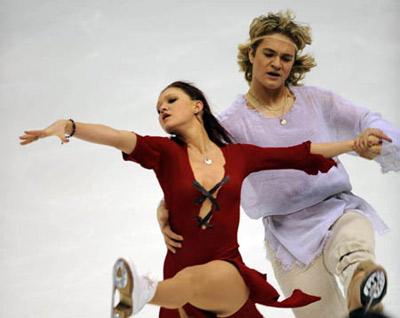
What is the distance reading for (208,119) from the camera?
2.97 meters

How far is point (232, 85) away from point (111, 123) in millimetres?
676

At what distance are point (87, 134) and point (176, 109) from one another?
367mm

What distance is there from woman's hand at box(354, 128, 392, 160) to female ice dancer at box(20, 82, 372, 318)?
1.2 inches

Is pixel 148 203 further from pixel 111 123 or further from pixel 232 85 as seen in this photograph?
pixel 232 85

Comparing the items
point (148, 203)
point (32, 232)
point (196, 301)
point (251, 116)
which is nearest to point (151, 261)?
point (148, 203)

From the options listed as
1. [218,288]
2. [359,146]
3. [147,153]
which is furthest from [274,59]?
[218,288]

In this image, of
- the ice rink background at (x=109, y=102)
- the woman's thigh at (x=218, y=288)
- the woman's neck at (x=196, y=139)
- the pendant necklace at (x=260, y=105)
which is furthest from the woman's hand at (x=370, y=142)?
the ice rink background at (x=109, y=102)

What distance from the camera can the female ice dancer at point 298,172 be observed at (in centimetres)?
300

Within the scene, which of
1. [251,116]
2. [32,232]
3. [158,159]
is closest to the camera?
[158,159]

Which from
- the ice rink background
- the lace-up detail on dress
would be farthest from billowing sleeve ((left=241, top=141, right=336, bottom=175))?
the ice rink background

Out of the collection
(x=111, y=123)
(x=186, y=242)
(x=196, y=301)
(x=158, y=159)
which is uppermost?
(x=111, y=123)

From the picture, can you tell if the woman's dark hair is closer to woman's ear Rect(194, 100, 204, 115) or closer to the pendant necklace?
woman's ear Rect(194, 100, 204, 115)

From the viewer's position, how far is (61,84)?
467 cm

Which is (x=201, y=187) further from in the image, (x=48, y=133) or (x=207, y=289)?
(x=48, y=133)
